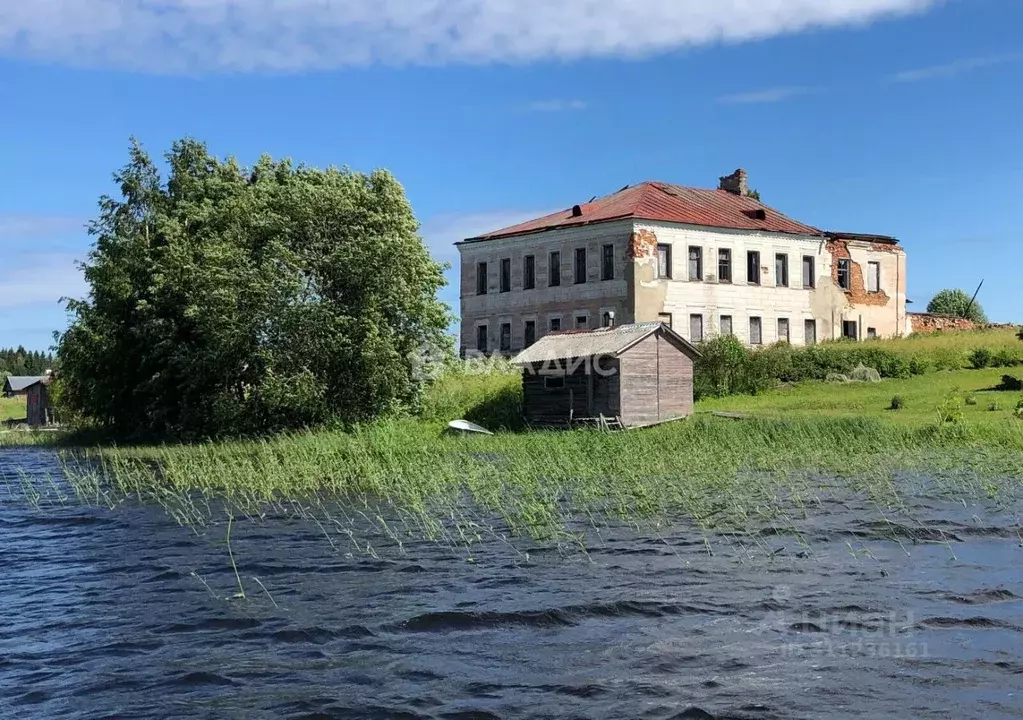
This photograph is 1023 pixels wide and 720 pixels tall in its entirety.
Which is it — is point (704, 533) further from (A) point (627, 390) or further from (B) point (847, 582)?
(A) point (627, 390)

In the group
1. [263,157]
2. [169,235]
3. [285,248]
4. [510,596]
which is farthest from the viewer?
[263,157]

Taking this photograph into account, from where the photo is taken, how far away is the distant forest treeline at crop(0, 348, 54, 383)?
17152cm

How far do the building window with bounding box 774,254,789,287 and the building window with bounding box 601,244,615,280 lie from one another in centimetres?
979

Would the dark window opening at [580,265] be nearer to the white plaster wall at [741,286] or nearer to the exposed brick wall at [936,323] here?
the white plaster wall at [741,286]

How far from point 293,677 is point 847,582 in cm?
656

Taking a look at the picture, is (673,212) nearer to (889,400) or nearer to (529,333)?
(529,333)

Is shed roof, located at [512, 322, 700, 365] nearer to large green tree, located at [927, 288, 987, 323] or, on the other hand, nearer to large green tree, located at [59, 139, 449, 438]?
large green tree, located at [59, 139, 449, 438]

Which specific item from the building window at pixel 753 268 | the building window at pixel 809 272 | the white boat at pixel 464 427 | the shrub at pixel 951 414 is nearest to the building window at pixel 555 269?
the building window at pixel 753 268

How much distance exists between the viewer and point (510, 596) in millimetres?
12477

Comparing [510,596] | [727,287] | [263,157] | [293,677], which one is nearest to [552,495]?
[510,596]

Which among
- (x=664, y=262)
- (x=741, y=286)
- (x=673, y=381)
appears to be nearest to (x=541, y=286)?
(x=664, y=262)

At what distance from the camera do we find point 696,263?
2238 inches

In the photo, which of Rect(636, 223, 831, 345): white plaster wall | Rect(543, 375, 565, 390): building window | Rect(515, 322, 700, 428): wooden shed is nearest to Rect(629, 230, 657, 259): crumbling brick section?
Rect(636, 223, 831, 345): white plaster wall

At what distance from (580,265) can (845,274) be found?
1560cm
